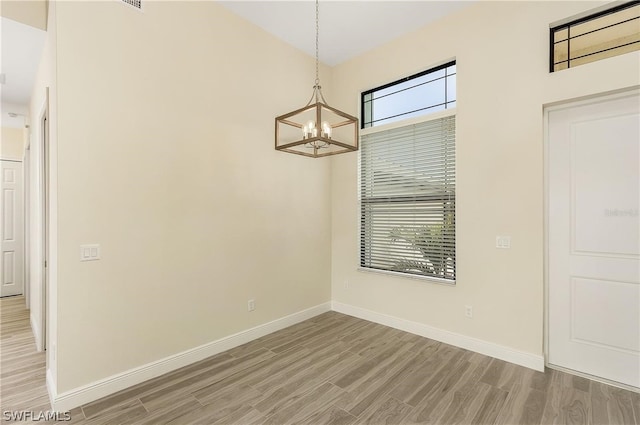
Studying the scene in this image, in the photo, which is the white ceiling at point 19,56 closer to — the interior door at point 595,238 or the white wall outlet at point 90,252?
the white wall outlet at point 90,252

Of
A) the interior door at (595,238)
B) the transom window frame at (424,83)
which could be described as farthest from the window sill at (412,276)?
the transom window frame at (424,83)

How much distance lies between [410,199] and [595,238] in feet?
5.67

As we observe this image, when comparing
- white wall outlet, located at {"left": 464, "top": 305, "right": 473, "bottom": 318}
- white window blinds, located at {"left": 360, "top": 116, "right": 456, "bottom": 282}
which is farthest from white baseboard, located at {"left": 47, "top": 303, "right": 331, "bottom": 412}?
white wall outlet, located at {"left": 464, "top": 305, "right": 473, "bottom": 318}

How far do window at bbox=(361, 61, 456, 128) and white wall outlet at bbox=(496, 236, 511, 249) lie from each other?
5.12 feet

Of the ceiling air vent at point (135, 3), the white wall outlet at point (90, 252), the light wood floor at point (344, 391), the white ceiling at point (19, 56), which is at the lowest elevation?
the light wood floor at point (344, 391)

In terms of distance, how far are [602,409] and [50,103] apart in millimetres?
4870

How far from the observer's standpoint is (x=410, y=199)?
3680 mm

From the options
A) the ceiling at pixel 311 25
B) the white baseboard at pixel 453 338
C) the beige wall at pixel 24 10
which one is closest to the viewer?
the beige wall at pixel 24 10

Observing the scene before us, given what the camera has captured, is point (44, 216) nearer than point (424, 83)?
Yes

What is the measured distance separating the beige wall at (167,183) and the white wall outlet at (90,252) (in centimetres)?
4

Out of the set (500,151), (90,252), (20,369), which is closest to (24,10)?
(90,252)

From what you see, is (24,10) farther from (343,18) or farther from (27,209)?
(27,209)

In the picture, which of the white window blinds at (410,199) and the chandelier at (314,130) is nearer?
the chandelier at (314,130)

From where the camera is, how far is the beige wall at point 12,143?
527 centimetres
